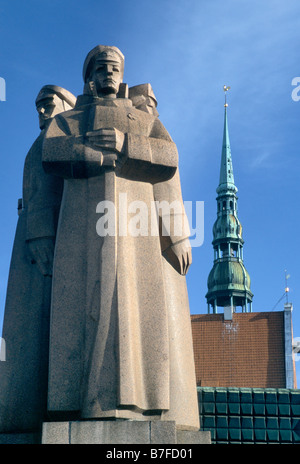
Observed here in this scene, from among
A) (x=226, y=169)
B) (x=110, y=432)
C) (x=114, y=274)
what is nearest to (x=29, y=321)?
(x=114, y=274)

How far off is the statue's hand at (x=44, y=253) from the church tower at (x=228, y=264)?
67.9 m

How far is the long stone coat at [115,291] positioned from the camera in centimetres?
732

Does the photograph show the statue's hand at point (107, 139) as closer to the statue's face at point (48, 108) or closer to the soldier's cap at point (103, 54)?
the soldier's cap at point (103, 54)

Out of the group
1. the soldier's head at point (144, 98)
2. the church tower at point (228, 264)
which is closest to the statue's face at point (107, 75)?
the soldier's head at point (144, 98)

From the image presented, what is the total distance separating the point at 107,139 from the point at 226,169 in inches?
3200

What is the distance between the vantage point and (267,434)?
34.6 ft

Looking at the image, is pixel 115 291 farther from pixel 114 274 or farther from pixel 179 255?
pixel 179 255

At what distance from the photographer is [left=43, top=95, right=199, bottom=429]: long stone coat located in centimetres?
732

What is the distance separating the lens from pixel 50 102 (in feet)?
32.2

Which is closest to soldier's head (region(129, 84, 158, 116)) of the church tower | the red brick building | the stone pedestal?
the stone pedestal

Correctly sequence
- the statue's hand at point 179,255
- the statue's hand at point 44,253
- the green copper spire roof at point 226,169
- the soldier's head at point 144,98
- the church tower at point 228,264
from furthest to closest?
1. the green copper spire roof at point 226,169
2. the church tower at point 228,264
3. the soldier's head at point 144,98
4. the statue's hand at point 179,255
5. the statue's hand at point 44,253

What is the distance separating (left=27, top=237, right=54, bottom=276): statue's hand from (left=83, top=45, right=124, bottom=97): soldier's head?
1.86 meters

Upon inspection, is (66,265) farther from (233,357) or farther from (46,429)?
(233,357)

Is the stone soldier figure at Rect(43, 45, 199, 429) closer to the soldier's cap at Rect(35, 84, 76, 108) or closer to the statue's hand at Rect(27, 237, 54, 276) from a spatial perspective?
the statue's hand at Rect(27, 237, 54, 276)
